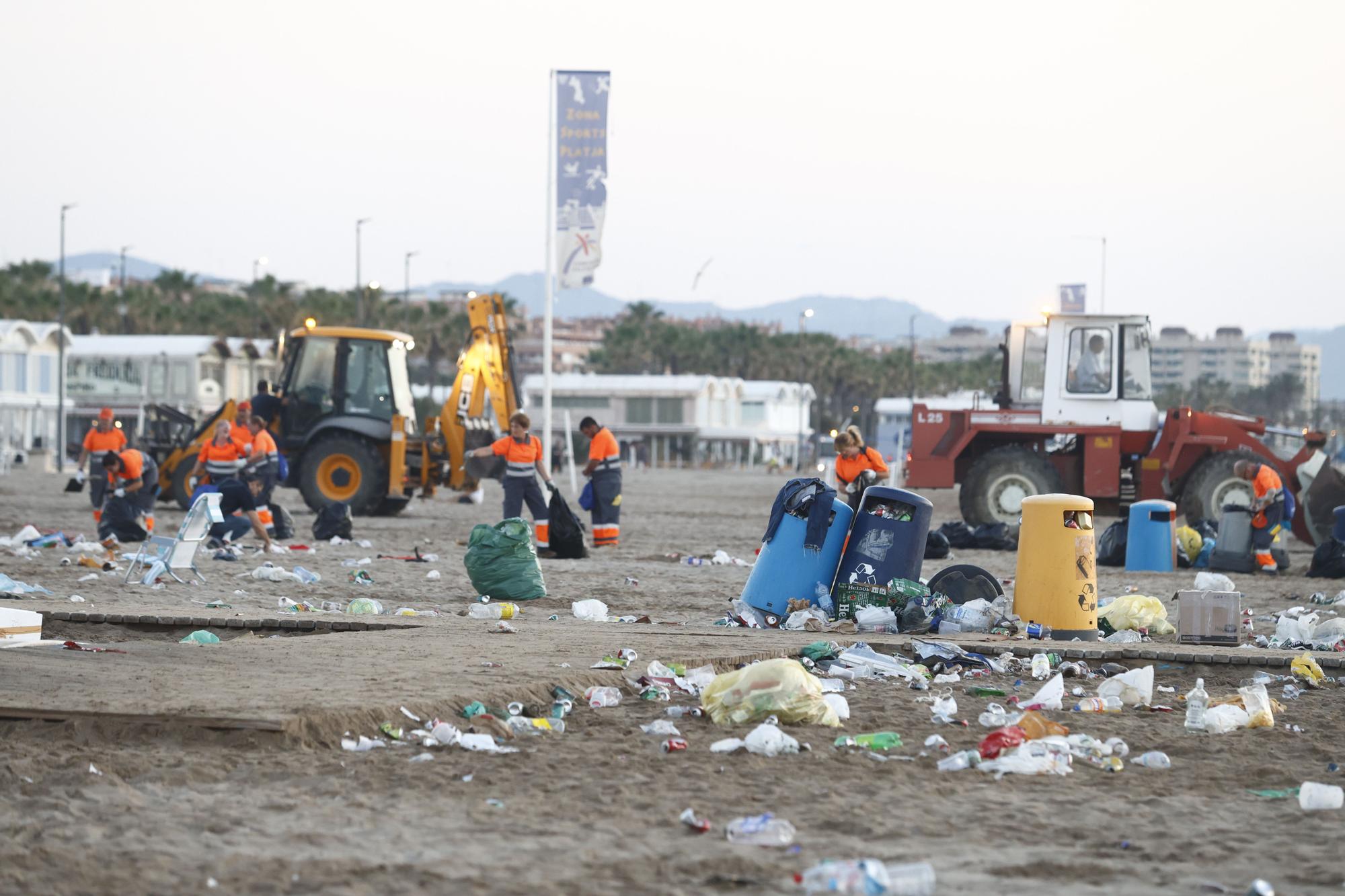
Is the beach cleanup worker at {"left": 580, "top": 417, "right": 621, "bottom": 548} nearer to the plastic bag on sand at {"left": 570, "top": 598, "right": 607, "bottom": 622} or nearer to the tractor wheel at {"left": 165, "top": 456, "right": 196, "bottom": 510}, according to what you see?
the plastic bag on sand at {"left": 570, "top": 598, "right": 607, "bottom": 622}

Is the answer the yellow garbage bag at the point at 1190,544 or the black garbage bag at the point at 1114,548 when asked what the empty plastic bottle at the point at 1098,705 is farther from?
the yellow garbage bag at the point at 1190,544

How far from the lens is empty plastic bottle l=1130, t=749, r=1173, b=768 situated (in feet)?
20.9

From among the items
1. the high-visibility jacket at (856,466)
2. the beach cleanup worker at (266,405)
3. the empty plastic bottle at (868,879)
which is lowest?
the empty plastic bottle at (868,879)

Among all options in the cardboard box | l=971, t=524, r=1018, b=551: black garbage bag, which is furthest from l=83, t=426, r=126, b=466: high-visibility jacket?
the cardboard box

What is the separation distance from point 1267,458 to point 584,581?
9.76 m

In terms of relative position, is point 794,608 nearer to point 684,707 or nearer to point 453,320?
point 684,707

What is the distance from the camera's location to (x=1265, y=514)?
15.1m

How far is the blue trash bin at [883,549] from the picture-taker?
10422mm

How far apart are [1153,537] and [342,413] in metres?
11.7

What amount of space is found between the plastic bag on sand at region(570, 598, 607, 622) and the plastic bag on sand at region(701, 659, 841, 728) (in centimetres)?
382

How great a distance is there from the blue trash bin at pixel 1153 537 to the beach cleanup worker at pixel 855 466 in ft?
10.1

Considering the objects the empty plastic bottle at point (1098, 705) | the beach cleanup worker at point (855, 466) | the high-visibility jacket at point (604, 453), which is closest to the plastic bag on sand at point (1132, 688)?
the empty plastic bottle at point (1098, 705)

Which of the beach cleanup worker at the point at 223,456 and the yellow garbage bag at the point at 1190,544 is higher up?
the beach cleanup worker at the point at 223,456

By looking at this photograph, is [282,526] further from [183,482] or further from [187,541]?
[183,482]
